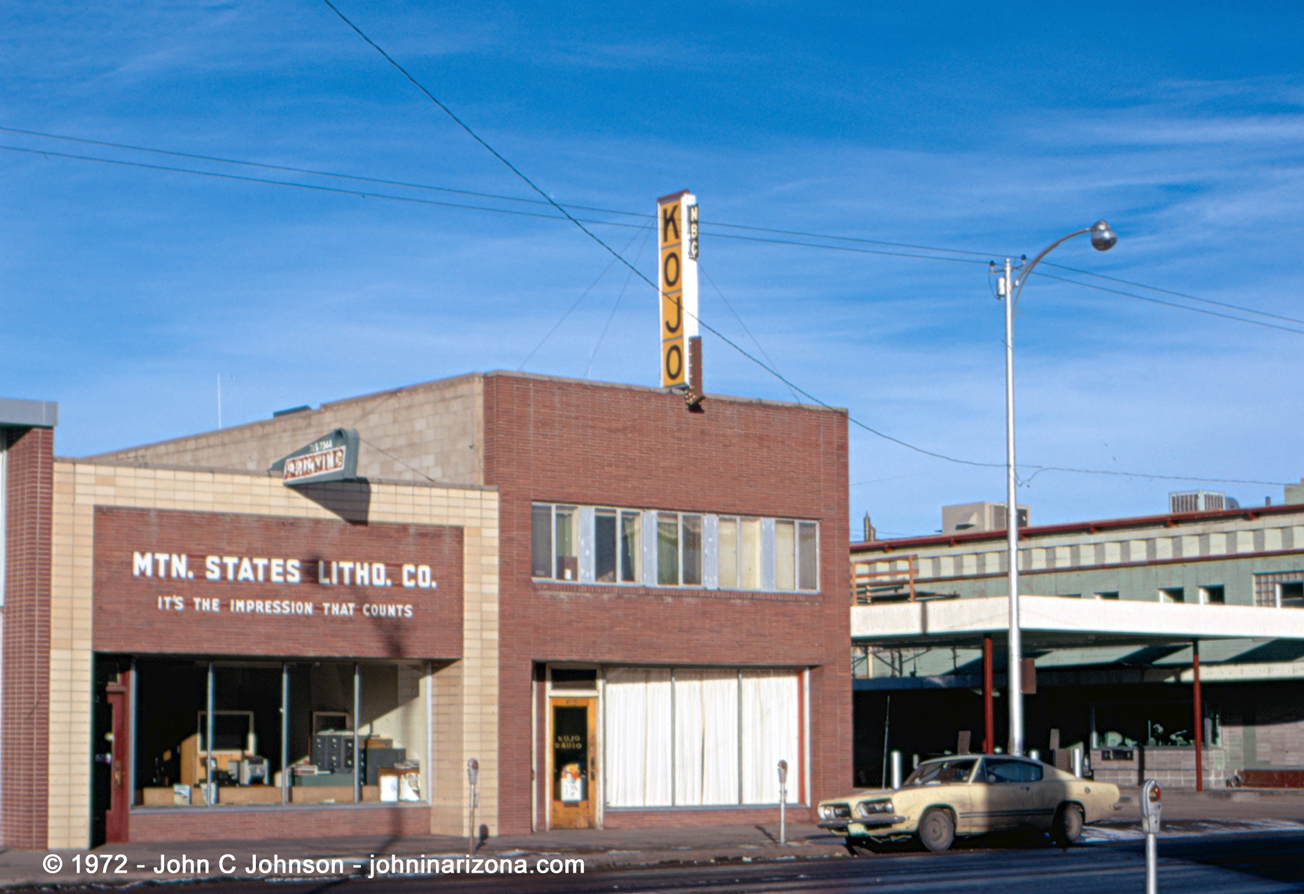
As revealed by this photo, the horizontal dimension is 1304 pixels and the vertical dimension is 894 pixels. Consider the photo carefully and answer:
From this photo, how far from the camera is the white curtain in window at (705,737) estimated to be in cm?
2994

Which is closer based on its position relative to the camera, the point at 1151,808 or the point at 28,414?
the point at 1151,808

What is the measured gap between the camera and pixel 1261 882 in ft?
63.1

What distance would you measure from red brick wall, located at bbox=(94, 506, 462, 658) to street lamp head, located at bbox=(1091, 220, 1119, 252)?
41.7ft

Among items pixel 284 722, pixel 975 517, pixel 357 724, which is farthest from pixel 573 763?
pixel 975 517

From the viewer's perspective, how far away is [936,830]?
2488cm

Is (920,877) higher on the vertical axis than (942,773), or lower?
lower

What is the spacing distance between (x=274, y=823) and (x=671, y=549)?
865 cm

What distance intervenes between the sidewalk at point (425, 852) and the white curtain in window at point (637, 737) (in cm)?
84

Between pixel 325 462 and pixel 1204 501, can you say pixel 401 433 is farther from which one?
pixel 1204 501

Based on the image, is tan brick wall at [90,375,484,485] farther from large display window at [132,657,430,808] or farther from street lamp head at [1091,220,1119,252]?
street lamp head at [1091,220,1119,252]

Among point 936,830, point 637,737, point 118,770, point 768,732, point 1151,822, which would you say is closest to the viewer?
point 1151,822

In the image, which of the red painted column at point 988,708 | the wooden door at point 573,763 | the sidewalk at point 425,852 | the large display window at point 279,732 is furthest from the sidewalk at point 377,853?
the red painted column at point 988,708

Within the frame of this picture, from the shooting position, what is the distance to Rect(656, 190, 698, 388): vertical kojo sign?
3017cm

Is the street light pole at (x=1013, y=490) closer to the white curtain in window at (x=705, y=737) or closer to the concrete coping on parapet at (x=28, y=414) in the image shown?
the white curtain in window at (x=705, y=737)
